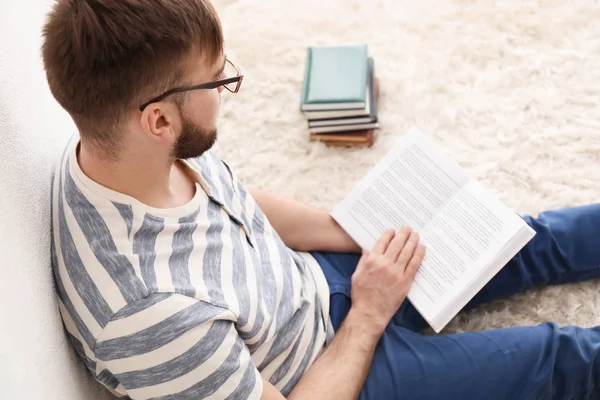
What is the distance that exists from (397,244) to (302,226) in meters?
0.18

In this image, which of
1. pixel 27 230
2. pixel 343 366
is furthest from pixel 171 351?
pixel 343 366

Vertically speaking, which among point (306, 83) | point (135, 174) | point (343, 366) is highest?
point (135, 174)

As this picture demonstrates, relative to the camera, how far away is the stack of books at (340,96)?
1558mm

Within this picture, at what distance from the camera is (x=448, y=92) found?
5.60 ft

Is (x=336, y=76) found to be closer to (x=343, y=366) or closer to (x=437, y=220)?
(x=437, y=220)

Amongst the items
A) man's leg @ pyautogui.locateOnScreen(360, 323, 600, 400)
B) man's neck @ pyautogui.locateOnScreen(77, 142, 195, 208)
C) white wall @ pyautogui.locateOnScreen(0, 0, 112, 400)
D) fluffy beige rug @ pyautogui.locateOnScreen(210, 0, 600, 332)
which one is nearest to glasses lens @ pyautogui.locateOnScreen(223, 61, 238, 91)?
man's neck @ pyautogui.locateOnScreen(77, 142, 195, 208)

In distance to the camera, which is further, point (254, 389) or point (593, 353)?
point (593, 353)

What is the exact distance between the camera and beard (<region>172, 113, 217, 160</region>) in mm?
905

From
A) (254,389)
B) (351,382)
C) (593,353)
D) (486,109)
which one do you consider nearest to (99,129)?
(254,389)

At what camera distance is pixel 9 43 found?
0.89 metres

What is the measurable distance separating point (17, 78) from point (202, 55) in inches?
10.1

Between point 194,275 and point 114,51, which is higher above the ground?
point 114,51

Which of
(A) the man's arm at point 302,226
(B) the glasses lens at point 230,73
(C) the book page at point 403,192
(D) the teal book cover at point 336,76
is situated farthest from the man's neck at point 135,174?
(D) the teal book cover at point 336,76

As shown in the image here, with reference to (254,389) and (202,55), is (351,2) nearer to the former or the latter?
(202,55)
